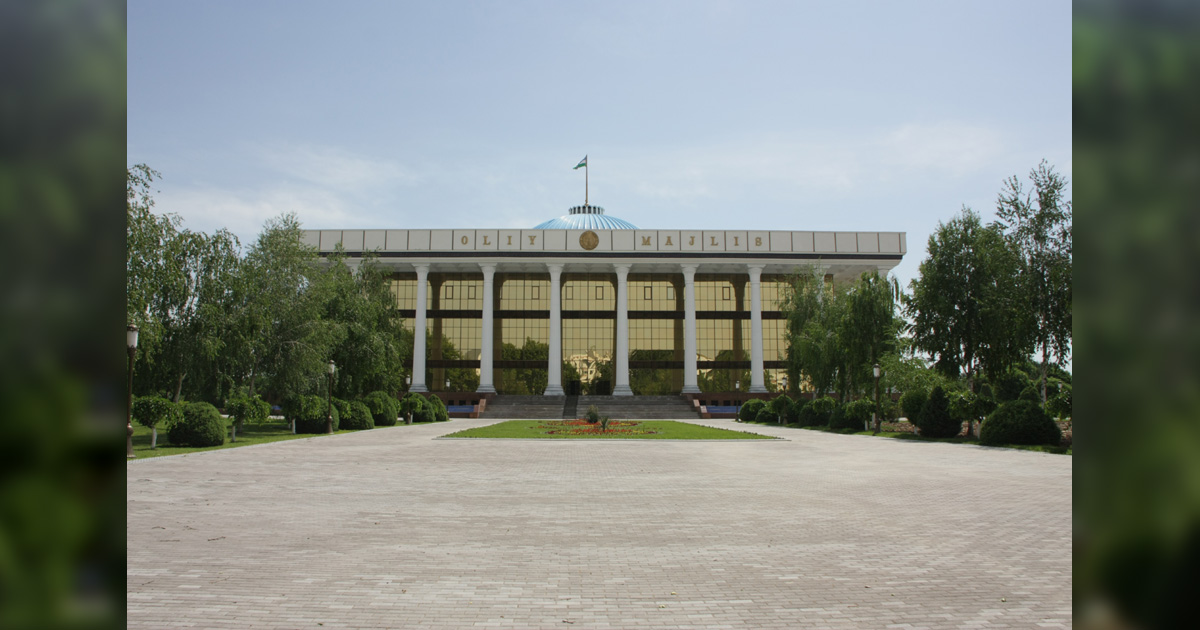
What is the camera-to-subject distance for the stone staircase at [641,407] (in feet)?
196

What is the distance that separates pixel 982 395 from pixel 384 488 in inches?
978

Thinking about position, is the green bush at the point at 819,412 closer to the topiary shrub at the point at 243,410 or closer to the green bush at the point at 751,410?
the green bush at the point at 751,410

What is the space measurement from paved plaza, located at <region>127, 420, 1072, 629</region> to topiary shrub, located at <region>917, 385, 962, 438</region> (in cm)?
1455

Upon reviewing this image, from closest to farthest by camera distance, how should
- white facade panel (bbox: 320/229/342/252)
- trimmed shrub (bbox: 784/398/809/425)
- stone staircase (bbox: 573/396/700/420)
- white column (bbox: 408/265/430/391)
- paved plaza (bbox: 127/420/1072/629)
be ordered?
paved plaza (bbox: 127/420/1072/629), trimmed shrub (bbox: 784/398/809/425), stone staircase (bbox: 573/396/700/420), white column (bbox: 408/265/430/391), white facade panel (bbox: 320/229/342/252)

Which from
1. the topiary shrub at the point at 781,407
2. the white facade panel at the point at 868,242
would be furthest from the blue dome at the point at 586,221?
the topiary shrub at the point at 781,407

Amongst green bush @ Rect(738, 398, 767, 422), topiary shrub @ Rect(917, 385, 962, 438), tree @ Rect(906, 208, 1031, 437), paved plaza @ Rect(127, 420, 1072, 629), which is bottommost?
green bush @ Rect(738, 398, 767, 422)

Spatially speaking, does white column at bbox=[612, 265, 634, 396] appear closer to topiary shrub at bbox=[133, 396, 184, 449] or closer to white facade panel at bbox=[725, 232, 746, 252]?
white facade panel at bbox=[725, 232, 746, 252]

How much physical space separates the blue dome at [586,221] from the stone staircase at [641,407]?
87.7 feet

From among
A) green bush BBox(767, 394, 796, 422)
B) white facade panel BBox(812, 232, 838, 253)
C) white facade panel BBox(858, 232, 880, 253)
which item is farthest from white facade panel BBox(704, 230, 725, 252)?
green bush BBox(767, 394, 796, 422)

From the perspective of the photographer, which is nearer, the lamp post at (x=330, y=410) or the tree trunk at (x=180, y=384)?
the tree trunk at (x=180, y=384)

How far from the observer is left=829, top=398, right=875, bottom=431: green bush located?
37.9m
